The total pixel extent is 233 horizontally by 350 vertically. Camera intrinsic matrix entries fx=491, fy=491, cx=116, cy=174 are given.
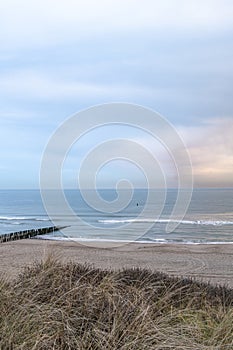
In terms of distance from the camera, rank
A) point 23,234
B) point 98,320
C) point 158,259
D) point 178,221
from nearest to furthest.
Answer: point 98,320 < point 158,259 < point 23,234 < point 178,221

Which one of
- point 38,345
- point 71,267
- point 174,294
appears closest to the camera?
point 38,345

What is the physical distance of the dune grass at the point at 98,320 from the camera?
3.08m

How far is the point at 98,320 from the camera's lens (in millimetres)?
3488

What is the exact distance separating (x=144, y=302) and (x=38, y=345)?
51.6 inches

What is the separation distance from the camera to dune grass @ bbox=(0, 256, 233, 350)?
3.08 m

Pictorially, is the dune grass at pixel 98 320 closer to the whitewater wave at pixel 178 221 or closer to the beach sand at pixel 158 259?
the beach sand at pixel 158 259

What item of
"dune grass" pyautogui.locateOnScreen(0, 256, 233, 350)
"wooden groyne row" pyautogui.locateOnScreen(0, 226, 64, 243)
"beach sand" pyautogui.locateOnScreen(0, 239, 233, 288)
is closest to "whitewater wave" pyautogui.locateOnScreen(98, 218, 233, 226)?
"wooden groyne row" pyautogui.locateOnScreen(0, 226, 64, 243)

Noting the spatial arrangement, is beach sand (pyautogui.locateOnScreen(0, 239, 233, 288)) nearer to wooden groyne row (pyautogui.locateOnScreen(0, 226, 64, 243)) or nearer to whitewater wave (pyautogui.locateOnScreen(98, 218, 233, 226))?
wooden groyne row (pyautogui.locateOnScreen(0, 226, 64, 243))

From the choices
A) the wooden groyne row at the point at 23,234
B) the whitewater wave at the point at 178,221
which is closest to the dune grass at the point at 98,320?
the wooden groyne row at the point at 23,234

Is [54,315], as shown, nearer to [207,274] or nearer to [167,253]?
[207,274]

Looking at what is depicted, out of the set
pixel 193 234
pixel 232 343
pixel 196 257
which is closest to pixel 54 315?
pixel 232 343

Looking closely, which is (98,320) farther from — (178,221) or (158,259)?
(178,221)

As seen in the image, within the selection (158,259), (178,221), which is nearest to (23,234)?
(178,221)

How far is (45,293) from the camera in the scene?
417cm
